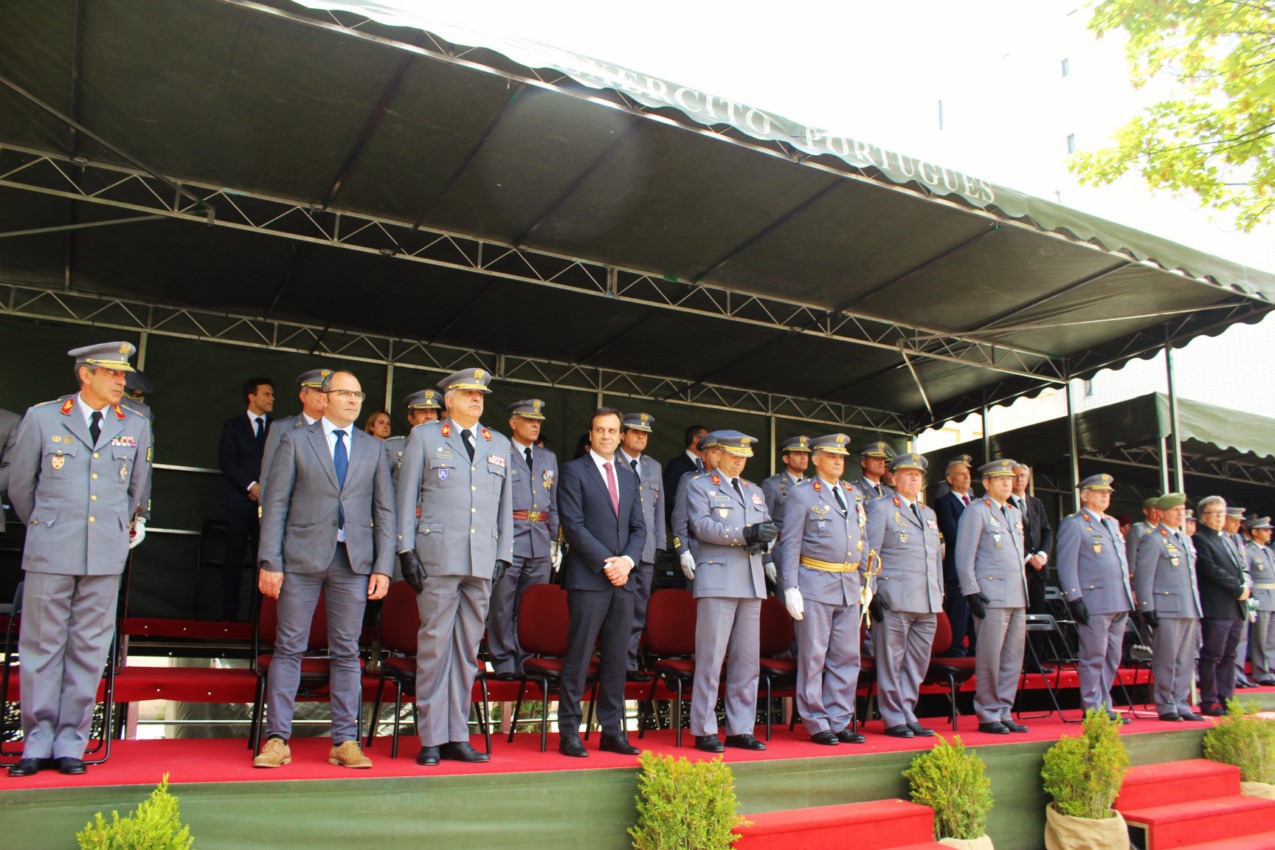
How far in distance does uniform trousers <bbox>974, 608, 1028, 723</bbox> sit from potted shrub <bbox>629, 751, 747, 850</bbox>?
2.66 metres

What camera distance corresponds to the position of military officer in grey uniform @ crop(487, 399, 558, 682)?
5.84 meters

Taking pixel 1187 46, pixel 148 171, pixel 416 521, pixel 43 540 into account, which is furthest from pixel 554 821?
pixel 1187 46

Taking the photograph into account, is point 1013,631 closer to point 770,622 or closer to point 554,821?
point 770,622

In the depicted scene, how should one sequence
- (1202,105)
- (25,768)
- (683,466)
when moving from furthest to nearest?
(1202,105) < (683,466) < (25,768)

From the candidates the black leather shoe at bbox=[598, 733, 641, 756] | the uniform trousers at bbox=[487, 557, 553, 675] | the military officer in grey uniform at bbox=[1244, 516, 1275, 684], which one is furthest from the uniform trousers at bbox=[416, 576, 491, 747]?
the military officer in grey uniform at bbox=[1244, 516, 1275, 684]

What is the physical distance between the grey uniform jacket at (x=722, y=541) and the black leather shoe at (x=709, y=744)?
2.33 ft

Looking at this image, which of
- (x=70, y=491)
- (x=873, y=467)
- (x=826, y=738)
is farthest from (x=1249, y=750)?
(x=70, y=491)

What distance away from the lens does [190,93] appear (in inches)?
216

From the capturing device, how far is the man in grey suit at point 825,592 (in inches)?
216

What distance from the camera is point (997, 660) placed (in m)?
6.21

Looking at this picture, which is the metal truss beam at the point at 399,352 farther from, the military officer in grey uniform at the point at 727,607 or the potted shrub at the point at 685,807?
the potted shrub at the point at 685,807

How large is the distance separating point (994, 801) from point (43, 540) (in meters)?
4.88

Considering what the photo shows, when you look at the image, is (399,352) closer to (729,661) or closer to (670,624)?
(670,624)

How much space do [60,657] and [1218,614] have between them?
302 inches
